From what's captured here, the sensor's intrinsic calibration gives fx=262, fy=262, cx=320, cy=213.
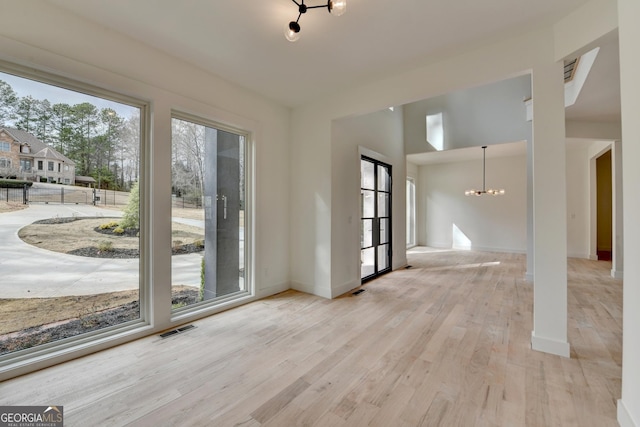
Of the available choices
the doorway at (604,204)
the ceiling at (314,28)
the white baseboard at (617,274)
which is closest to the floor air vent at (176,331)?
the ceiling at (314,28)

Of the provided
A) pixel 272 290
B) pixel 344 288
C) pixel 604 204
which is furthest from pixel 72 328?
pixel 604 204

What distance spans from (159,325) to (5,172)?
1748 millimetres

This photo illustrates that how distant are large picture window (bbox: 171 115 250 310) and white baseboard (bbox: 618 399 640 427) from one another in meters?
3.41

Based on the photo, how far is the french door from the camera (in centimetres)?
461

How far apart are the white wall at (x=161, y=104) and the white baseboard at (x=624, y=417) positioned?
3.31 m

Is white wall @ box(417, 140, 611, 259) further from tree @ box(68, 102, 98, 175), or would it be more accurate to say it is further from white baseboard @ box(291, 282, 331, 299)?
tree @ box(68, 102, 98, 175)

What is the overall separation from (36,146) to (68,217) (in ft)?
1.99

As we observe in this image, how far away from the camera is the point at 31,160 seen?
2096mm

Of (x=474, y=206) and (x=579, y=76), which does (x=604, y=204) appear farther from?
(x=579, y=76)

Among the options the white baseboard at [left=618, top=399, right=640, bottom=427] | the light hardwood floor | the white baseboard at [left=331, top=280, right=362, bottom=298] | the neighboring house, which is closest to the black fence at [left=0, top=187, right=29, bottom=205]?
the neighboring house

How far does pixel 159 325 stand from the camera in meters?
2.62

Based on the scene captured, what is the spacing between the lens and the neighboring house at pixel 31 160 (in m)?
1.98

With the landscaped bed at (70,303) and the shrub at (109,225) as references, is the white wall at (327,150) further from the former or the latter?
the shrub at (109,225)

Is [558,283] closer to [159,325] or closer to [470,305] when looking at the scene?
[470,305]
